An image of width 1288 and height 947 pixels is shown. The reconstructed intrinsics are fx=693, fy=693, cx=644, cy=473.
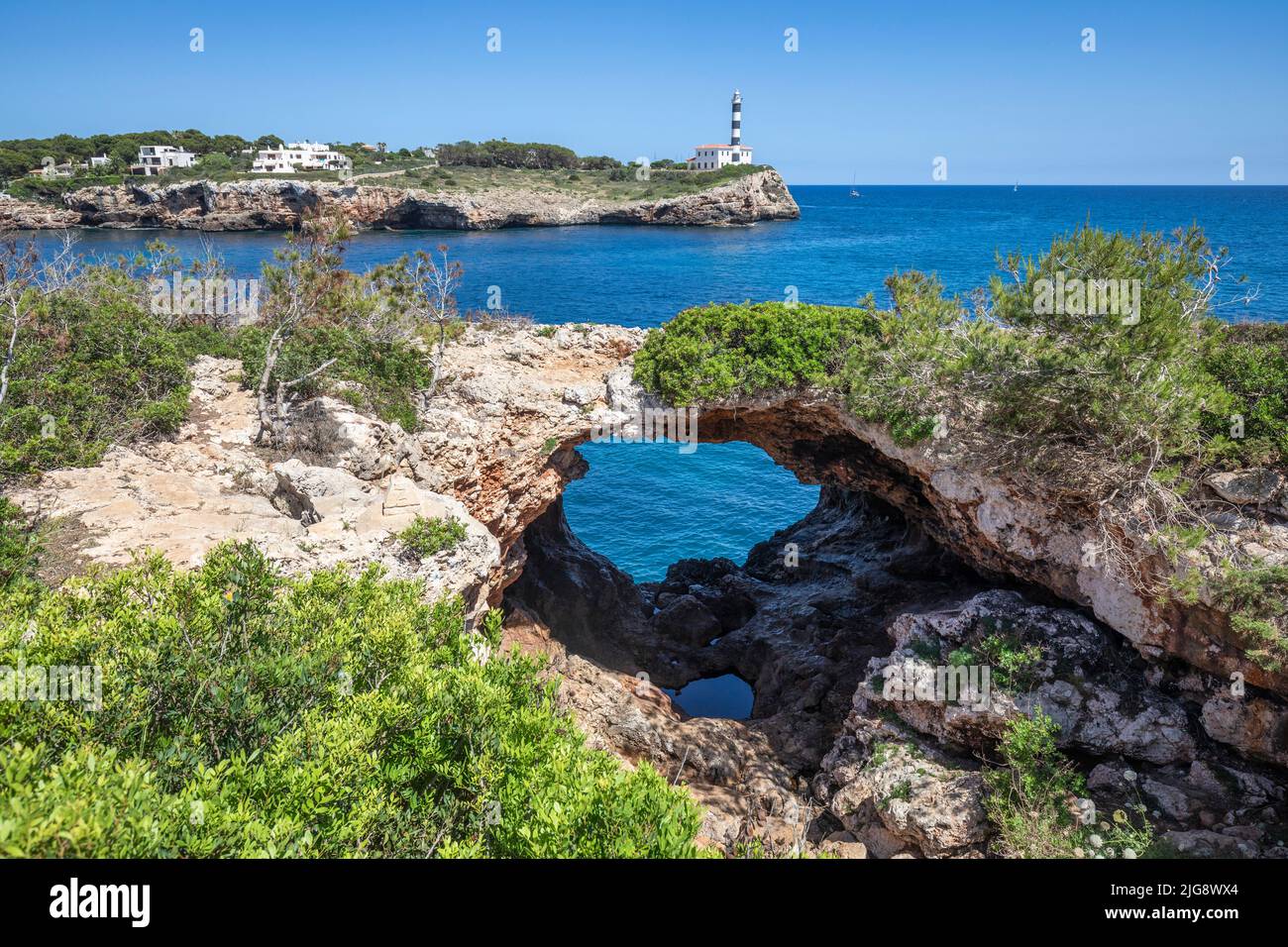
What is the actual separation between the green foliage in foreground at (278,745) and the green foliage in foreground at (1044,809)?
26.6 ft

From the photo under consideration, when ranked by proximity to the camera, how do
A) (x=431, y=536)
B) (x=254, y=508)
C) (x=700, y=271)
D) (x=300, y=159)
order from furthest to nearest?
(x=300, y=159), (x=700, y=271), (x=254, y=508), (x=431, y=536)

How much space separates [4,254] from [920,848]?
84.6 feet

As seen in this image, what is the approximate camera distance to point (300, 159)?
414 ft

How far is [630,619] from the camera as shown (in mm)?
24297

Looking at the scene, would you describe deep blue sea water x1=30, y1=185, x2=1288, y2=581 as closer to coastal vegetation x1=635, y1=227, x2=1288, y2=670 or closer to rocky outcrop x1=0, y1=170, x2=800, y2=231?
rocky outcrop x1=0, y1=170, x2=800, y2=231

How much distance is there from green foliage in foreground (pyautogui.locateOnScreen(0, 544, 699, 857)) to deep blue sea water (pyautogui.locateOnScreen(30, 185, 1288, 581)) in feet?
77.1

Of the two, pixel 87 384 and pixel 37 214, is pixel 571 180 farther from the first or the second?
pixel 87 384

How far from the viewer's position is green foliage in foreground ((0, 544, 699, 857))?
4.92 meters

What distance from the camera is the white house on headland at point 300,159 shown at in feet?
386

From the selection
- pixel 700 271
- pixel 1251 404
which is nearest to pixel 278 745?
pixel 1251 404

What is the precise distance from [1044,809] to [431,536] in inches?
461
